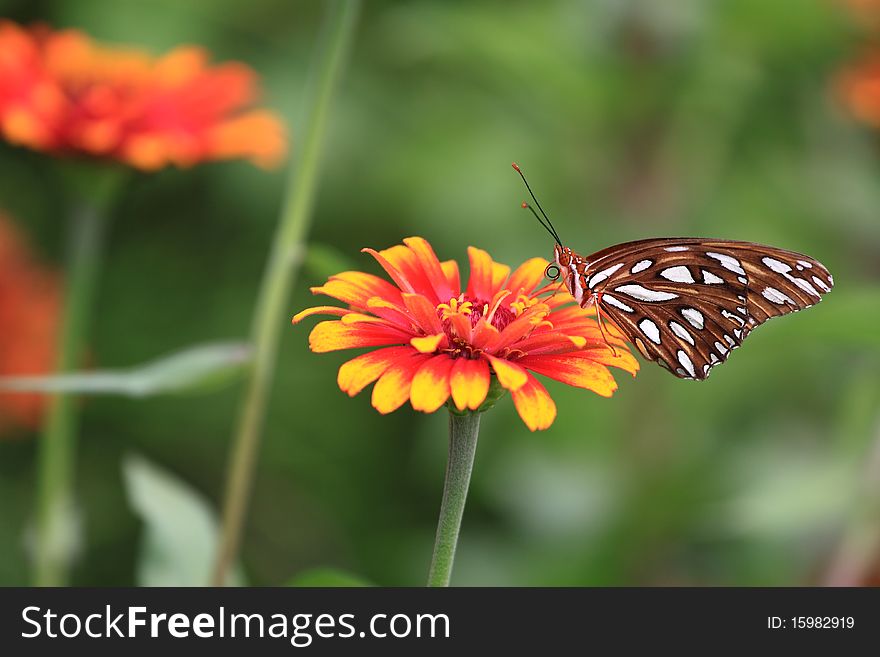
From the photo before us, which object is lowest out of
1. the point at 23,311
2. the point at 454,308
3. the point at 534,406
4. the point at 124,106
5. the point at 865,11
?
the point at 534,406

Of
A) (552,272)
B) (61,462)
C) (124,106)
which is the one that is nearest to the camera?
(552,272)

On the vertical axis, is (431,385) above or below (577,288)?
below

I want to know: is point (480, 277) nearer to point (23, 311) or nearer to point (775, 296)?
point (775, 296)

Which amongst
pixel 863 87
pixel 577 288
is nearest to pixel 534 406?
pixel 577 288

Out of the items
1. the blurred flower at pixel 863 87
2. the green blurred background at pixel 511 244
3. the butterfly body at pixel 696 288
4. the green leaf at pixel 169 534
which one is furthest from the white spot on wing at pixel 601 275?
the blurred flower at pixel 863 87

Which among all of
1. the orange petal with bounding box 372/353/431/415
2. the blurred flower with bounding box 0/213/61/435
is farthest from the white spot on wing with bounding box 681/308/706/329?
the blurred flower with bounding box 0/213/61/435

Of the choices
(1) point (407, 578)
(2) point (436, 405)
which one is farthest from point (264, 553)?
(2) point (436, 405)

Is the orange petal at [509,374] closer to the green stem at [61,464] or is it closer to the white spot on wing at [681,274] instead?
the white spot on wing at [681,274]

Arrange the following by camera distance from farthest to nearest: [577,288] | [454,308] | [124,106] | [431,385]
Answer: [124,106]
[577,288]
[454,308]
[431,385]
